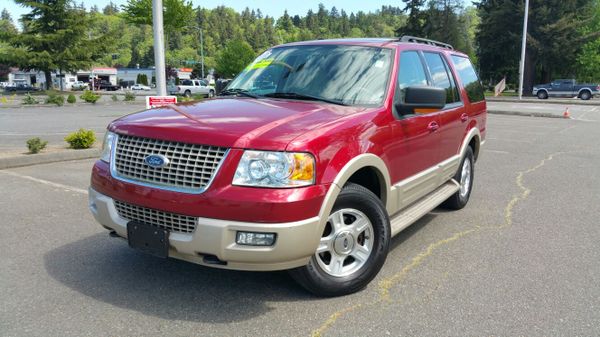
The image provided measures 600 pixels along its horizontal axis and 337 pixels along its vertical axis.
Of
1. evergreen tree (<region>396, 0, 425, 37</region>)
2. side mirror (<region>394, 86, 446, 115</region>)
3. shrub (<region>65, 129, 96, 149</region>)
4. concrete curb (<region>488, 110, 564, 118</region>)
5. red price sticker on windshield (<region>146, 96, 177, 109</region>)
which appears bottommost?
concrete curb (<region>488, 110, 564, 118</region>)

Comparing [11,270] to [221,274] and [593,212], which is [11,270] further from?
[593,212]

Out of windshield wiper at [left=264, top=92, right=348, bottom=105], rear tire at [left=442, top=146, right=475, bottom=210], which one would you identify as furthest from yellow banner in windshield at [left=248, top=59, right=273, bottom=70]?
rear tire at [left=442, top=146, right=475, bottom=210]

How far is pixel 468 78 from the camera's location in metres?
6.29

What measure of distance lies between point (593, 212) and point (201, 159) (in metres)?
5.15

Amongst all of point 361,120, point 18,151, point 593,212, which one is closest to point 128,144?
point 361,120

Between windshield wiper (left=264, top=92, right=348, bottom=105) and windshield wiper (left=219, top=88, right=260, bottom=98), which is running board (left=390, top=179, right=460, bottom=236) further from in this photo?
windshield wiper (left=219, top=88, right=260, bottom=98)

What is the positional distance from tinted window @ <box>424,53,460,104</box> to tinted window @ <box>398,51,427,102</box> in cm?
25

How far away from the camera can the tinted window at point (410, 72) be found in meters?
4.42

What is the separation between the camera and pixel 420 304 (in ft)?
11.6

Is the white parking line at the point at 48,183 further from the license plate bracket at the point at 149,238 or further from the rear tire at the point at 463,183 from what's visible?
the rear tire at the point at 463,183

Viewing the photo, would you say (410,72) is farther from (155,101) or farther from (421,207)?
(155,101)

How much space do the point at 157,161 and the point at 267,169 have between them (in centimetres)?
76

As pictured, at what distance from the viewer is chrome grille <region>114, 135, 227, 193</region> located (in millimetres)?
3125

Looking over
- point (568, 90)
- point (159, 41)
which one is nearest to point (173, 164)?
point (159, 41)
